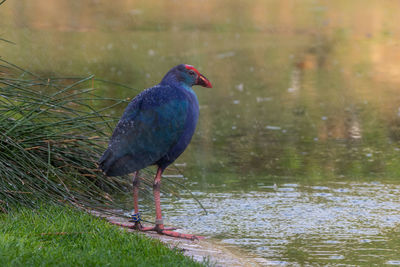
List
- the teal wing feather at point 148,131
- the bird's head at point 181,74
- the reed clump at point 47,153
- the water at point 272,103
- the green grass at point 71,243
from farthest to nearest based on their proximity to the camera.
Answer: the water at point 272,103, the reed clump at point 47,153, the bird's head at point 181,74, the teal wing feather at point 148,131, the green grass at point 71,243

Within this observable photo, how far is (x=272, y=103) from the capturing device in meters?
11.4

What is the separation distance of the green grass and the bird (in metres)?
0.42

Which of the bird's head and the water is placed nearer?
the bird's head

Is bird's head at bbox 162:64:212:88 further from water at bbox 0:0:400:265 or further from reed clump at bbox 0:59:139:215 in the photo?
water at bbox 0:0:400:265

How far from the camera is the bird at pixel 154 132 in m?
5.29

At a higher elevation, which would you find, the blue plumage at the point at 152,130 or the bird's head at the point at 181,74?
the bird's head at the point at 181,74

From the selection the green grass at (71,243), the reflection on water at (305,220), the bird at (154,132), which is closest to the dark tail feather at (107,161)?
the bird at (154,132)

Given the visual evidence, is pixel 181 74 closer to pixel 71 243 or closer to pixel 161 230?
pixel 161 230

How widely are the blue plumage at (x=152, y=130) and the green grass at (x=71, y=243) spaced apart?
472 millimetres

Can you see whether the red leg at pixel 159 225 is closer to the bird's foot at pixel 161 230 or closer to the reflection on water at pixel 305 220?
the bird's foot at pixel 161 230

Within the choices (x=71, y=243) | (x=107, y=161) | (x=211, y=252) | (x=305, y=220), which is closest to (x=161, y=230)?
(x=211, y=252)

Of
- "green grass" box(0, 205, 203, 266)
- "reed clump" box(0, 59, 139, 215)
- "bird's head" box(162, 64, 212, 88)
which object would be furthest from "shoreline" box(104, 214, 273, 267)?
"bird's head" box(162, 64, 212, 88)

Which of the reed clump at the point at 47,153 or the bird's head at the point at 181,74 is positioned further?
the reed clump at the point at 47,153

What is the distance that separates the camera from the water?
595 centimetres
